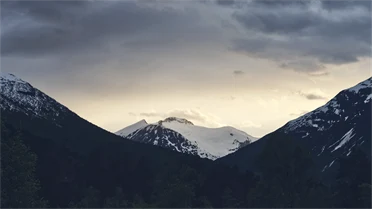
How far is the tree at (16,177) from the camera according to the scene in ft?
239

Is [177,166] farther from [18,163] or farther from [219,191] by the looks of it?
[18,163]

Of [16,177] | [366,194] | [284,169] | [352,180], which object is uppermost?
[284,169]

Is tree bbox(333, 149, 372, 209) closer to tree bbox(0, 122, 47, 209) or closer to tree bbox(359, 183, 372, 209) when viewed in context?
tree bbox(359, 183, 372, 209)

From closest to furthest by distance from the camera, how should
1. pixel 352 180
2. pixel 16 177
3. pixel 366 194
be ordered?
1. pixel 16 177
2. pixel 366 194
3. pixel 352 180

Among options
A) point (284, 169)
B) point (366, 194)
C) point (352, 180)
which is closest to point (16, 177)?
point (284, 169)

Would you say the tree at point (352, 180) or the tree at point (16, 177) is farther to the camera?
the tree at point (352, 180)

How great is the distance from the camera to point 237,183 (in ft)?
656

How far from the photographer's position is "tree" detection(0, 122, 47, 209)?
2864 inches

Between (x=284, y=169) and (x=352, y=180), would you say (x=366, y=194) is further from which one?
(x=284, y=169)

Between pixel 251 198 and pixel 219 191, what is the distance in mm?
51526

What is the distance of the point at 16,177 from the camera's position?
74.6 metres

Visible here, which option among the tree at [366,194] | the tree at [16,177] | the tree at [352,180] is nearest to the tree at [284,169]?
the tree at [352,180]

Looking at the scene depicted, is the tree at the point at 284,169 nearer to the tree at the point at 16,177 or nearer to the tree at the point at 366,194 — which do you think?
the tree at the point at 366,194

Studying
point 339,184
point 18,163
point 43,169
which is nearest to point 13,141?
point 18,163
